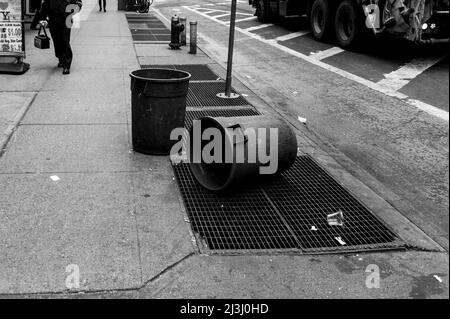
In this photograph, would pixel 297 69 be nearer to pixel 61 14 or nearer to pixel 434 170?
pixel 61 14

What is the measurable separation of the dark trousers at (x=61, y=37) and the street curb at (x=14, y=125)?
1958 millimetres

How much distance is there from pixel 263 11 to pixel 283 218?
15902 mm

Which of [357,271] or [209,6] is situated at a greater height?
[209,6]

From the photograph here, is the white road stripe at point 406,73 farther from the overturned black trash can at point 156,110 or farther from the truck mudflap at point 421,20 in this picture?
the overturned black trash can at point 156,110

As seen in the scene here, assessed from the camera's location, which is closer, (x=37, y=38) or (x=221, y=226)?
(x=221, y=226)

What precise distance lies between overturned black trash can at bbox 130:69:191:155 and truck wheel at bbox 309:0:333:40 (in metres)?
9.42

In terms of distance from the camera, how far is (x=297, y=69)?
1145cm

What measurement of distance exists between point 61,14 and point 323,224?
7.13 metres

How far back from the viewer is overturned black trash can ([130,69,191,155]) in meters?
5.61

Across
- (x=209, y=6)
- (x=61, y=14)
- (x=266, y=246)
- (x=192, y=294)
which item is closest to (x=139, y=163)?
(x=266, y=246)

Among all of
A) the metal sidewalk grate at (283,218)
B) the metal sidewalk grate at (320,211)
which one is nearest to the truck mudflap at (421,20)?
the metal sidewalk grate at (320,211)

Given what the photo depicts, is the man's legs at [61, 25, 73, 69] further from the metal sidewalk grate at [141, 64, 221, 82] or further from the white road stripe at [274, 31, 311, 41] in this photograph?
the white road stripe at [274, 31, 311, 41]

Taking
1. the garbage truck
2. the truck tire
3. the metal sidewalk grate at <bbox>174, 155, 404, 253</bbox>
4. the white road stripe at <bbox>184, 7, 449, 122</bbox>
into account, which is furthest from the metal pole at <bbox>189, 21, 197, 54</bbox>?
the metal sidewalk grate at <bbox>174, 155, 404, 253</bbox>
